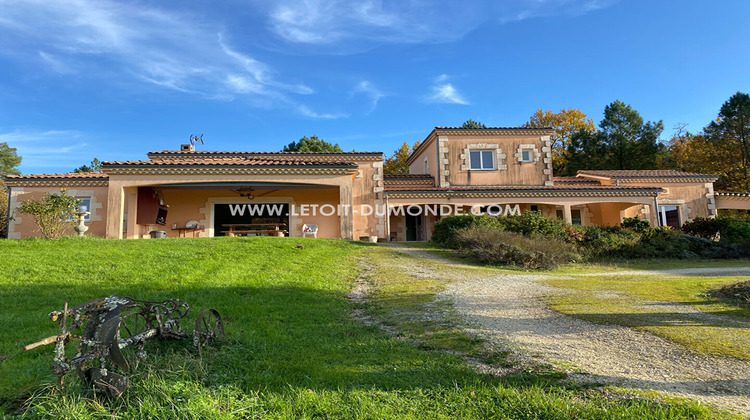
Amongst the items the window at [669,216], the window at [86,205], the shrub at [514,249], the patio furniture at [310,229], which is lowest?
the shrub at [514,249]

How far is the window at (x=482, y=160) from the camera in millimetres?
21297

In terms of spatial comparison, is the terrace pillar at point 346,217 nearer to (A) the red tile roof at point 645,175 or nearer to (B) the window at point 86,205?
(B) the window at point 86,205

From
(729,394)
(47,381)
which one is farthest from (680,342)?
(47,381)

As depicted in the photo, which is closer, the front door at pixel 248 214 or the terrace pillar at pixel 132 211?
the terrace pillar at pixel 132 211

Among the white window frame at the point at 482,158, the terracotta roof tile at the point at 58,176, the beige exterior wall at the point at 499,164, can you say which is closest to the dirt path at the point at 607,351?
the beige exterior wall at the point at 499,164

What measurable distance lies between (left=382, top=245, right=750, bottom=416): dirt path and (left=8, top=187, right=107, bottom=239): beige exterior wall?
15.4 m

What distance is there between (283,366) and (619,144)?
127ft

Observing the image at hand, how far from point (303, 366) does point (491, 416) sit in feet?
5.63

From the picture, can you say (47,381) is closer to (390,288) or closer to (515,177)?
(390,288)

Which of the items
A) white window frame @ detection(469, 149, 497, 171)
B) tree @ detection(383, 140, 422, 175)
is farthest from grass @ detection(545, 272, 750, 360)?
tree @ detection(383, 140, 422, 175)

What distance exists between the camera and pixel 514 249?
1224 centimetres

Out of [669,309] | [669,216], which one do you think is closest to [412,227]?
[669,216]

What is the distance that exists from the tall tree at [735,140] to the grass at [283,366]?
3478cm

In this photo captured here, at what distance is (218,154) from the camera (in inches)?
781
